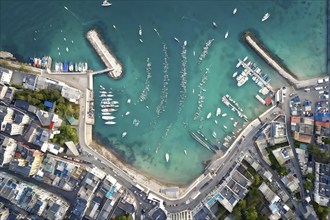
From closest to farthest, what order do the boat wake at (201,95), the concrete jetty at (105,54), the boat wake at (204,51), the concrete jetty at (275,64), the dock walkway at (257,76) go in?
the concrete jetty at (275,64) < the dock walkway at (257,76) < the boat wake at (201,95) < the concrete jetty at (105,54) < the boat wake at (204,51)

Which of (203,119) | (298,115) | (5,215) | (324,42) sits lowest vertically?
(5,215)

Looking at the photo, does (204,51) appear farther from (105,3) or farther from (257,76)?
(105,3)

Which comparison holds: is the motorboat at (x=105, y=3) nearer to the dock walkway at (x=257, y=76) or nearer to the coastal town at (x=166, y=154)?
the coastal town at (x=166, y=154)

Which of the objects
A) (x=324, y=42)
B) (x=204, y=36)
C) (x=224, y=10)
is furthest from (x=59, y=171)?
(x=324, y=42)

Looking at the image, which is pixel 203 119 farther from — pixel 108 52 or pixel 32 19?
pixel 32 19

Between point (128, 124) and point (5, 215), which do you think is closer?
point (5, 215)

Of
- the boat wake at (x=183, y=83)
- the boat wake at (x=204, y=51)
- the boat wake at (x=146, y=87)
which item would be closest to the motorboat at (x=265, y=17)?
the boat wake at (x=204, y=51)

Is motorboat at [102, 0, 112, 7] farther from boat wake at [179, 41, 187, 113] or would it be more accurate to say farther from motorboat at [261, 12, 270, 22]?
motorboat at [261, 12, 270, 22]
